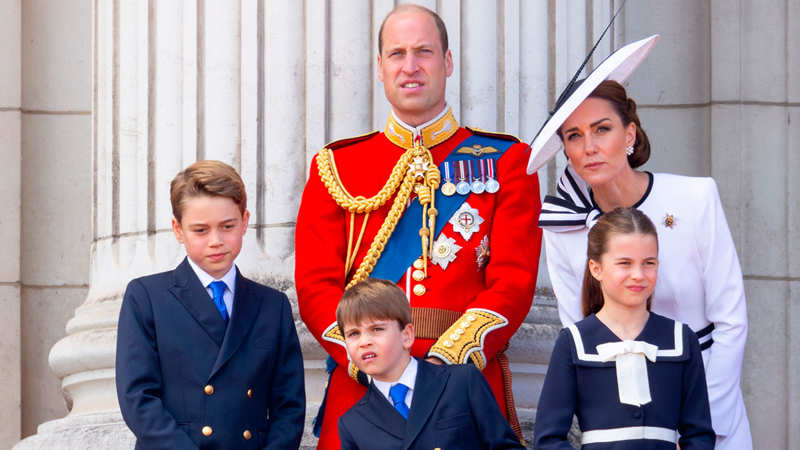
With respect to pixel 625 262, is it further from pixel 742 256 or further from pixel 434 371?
pixel 742 256

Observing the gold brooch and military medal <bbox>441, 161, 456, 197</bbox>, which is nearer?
the gold brooch

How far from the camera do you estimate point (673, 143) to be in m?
7.15

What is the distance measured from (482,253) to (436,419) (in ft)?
2.39

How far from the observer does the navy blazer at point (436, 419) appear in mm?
4070

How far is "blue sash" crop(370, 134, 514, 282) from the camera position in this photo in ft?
15.2

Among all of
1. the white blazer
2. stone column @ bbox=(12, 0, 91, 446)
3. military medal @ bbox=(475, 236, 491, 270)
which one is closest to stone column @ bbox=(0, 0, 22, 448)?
stone column @ bbox=(12, 0, 91, 446)

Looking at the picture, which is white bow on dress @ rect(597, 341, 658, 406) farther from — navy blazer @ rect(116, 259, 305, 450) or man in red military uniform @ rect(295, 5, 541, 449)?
navy blazer @ rect(116, 259, 305, 450)

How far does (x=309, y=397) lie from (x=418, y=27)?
5.22 feet

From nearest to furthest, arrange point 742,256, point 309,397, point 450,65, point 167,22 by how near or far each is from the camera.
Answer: point 450,65 < point 309,397 < point 167,22 < point 742,256

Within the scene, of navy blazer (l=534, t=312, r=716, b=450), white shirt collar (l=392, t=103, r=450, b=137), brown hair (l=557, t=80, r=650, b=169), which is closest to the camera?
navy blazer (l=534, t=312, r=716, b=450)

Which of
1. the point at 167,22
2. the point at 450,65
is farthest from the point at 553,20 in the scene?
the point at 167,22

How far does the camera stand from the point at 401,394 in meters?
4.14

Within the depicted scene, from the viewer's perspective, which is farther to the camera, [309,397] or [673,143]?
[673,143]

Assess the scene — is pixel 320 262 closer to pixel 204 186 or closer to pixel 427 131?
pixel 204 186
